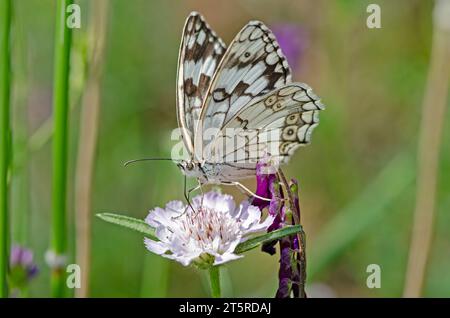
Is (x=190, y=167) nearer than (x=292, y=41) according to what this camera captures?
Yes

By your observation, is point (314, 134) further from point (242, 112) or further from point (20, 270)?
point (20, 270)

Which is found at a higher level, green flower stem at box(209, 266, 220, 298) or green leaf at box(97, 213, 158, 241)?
green leaf at box(97, 213, 158, 241)

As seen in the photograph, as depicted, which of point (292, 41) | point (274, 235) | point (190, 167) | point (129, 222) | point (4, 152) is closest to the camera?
point (274, 235)

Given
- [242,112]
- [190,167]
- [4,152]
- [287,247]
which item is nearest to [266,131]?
[242,112]

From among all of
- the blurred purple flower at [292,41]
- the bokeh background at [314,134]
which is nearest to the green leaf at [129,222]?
the bokeh background at [314,134]

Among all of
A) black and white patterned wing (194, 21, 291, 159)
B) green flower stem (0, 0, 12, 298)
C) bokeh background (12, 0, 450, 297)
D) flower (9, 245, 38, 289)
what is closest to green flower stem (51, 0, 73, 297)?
green flower stem (0, 0, 12, 298)

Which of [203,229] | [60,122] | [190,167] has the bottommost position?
[203,229]

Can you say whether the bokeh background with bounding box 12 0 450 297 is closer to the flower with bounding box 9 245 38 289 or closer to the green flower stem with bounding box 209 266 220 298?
the flower with bounding box 9 245 38 289
